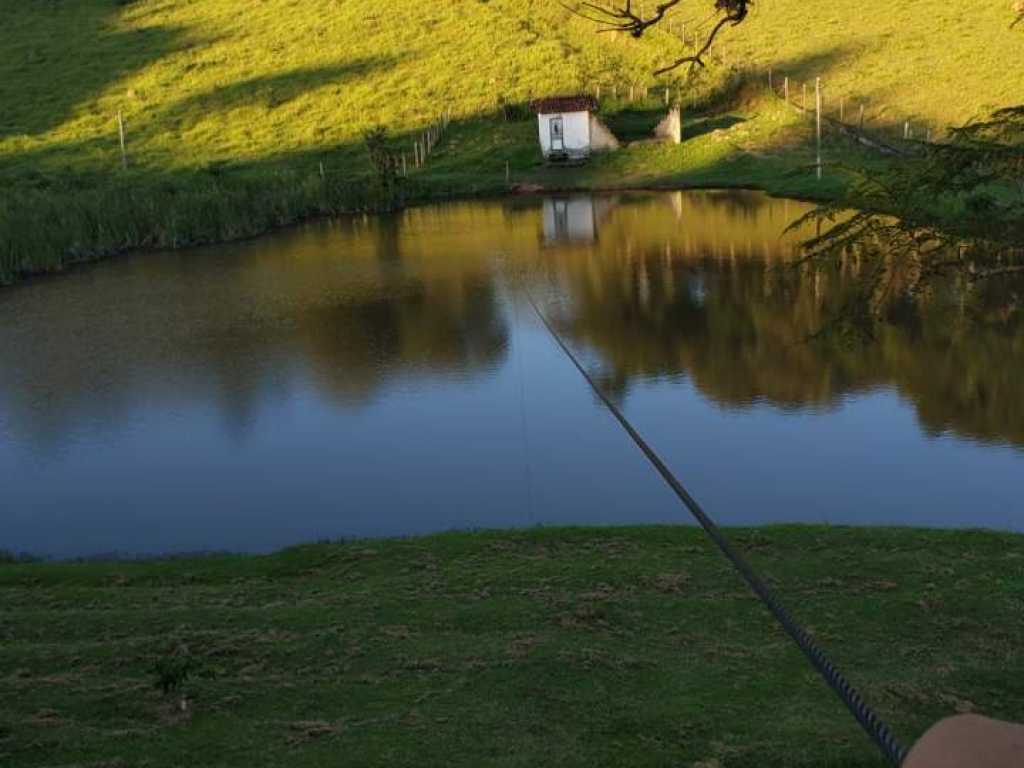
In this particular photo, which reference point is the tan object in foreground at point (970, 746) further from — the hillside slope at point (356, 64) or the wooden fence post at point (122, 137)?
the wooden fence post at point (122, 137)

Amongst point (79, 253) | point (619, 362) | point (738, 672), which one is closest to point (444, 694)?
point (738, 672)

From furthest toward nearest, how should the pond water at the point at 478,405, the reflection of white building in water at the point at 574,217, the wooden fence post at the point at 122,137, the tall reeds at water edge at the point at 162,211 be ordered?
1. the wooden fence post at the point at 122,137
2. the reflection of white building in water at the point at 574,217
3. the tall reeds at water edge at the point at 162,211
4. the pond water at the point at 478,405

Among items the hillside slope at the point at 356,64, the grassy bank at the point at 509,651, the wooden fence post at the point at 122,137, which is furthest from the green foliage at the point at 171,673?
the wooden fence post at the point at 122,137

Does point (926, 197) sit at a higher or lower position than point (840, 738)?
higher

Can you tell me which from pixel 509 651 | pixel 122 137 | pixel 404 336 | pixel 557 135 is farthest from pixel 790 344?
pixel 122 137

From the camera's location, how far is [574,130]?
49.6m

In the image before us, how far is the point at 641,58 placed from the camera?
63.2 m

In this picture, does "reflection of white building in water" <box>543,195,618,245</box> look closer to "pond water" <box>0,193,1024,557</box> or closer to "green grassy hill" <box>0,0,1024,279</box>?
"pond water" <box>0,193,1024,557</box>

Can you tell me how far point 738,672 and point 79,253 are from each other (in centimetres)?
3254

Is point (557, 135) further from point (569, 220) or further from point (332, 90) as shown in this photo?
point (332, 90)

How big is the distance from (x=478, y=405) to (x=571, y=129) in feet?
112

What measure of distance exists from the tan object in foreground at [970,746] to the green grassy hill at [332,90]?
112 feet

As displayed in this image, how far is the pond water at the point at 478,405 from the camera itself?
13789 millimetres

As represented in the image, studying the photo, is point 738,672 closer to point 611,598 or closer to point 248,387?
point 611,598
